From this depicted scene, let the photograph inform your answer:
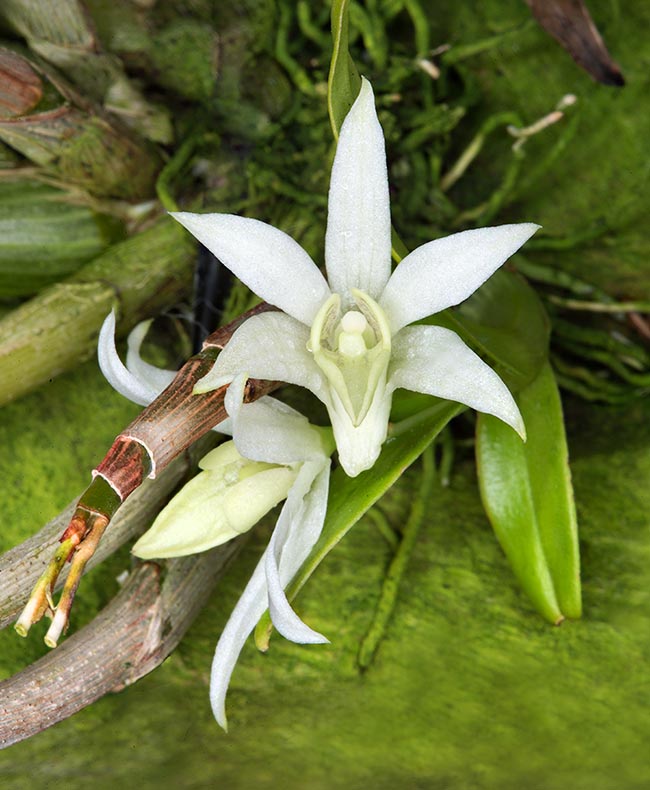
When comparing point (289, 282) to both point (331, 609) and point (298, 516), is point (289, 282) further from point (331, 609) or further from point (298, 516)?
point (331, 609)

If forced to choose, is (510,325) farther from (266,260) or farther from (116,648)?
(116,648)

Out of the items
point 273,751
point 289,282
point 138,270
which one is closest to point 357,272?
point 289,282

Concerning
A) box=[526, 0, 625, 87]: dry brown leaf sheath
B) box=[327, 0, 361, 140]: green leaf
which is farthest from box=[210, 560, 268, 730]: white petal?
box=[526, 0, 625, 87]: dry brown leaf sheath

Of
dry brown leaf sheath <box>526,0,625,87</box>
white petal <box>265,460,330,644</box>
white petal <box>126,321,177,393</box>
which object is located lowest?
white petal <box>265,460,330,644</box>

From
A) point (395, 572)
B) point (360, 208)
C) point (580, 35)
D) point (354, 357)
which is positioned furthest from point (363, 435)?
point (580, 35)

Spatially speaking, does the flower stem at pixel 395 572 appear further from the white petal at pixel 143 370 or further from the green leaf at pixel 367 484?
the white petal at pixel 143 370

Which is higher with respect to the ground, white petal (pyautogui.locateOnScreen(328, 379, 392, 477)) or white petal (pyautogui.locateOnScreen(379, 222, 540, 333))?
white petal (pyautogui.locateOnScreen(379, 222, 540, 333))

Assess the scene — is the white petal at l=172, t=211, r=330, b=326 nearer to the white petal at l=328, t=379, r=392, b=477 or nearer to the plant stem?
the white petal at l=328, t=379, r=392, b=477

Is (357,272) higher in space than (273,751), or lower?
higher
